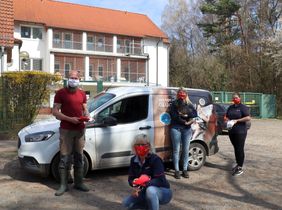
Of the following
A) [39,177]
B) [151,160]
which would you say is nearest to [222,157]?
[39,177]

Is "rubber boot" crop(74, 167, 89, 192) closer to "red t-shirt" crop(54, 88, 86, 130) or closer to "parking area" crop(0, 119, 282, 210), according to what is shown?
"parking area" crop(0, 119, 282, 210)

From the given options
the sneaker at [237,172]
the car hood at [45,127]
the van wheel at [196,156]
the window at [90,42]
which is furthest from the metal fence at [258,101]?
the car hood at [45,127]

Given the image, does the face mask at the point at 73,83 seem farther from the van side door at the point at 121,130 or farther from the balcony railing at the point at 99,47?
the balcony railing at the point at 99,47

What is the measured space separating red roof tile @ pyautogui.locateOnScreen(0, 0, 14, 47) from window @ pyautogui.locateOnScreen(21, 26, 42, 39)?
1186 inches

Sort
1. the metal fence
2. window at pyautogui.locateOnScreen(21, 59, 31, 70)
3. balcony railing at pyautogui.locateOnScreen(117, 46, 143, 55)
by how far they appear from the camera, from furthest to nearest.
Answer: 1. balcony railing at pyautogui.locateOnScreen(117, 46, 143, 55)
2. window at pyautogui.locateOnScreen(21, 59, 31, 70)
3. the metal fence

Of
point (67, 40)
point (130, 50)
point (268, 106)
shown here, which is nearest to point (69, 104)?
point (268, 106)

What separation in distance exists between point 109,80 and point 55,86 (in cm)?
3862

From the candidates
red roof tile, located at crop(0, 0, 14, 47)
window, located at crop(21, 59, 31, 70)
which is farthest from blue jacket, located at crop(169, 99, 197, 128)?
window, located at crop(21, 59, 31, 70)

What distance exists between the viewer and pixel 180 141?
8.87 meters

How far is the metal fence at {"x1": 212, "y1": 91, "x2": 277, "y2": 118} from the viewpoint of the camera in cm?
3400

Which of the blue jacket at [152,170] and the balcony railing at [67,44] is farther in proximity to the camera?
the balcony railing at [67,44]

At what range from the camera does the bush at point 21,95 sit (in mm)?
14375

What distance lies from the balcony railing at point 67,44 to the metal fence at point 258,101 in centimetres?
2290

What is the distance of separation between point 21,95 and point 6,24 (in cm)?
570
